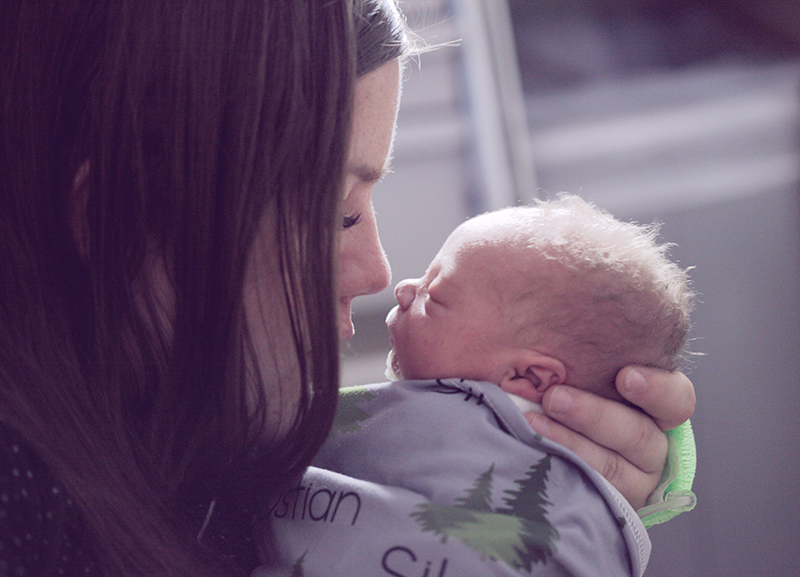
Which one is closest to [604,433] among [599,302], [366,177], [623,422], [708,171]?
[623,422]

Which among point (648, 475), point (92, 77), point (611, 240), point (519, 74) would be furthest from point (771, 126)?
point (92, 77)

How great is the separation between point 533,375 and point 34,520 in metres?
0.56

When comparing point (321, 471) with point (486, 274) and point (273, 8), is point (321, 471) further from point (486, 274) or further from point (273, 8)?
point (273, 8)

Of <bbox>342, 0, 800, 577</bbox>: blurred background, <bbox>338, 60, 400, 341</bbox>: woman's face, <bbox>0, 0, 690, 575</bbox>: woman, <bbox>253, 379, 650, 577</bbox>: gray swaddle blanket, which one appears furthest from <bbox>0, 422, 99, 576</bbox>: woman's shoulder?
<bbox>342, 0, 800, 577</bbox>: blurred background

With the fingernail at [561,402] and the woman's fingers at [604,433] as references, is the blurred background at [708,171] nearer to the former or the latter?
the woman's fingers at [604,433]

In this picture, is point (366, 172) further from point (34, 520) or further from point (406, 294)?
point (34, 520)

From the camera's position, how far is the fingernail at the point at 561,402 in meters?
0.73

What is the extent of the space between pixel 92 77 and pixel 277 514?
48 centimetres

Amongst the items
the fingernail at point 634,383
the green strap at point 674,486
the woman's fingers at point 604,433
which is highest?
the fingernail at point 634,383

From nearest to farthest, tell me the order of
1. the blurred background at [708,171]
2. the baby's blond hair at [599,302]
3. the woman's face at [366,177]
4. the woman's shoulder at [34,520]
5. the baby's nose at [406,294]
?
the woman's shoulder at [34,520], the woman's face at [366,177], the baby's blond hair at [599,302], the baby's nose at [406,294], the blurred background at [708,171]

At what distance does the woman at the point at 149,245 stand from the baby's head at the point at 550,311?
256mm

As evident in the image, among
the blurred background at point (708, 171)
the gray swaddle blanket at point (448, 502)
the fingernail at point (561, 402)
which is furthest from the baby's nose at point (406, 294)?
the blurred background at point (708, 171)

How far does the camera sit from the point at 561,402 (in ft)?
2.40

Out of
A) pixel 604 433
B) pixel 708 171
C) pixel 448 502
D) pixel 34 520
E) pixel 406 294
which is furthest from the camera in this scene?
pixel 708 171
